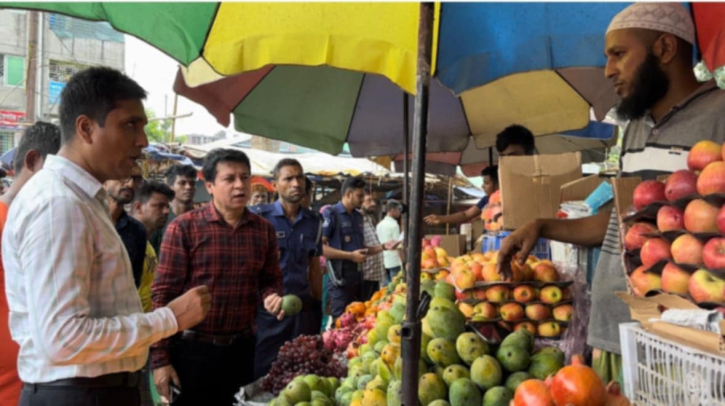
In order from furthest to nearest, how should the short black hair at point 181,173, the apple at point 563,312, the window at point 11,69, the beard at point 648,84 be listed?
1. the window at point 11,69
2. the short black hair at point 181,173
3. the apple at point 563,312
4. the beard at point 648,84

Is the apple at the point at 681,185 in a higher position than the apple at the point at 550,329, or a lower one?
higher

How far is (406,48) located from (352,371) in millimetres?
1516

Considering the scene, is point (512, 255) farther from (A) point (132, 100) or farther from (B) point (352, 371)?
(A) point (132, 100)

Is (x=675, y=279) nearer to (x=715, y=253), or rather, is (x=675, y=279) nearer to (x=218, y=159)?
(x=715, y=253)

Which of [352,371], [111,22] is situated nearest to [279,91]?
[111,22]

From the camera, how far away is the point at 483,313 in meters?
2.61

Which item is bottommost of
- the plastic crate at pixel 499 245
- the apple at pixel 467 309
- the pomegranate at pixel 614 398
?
the apple at pixel 467 309

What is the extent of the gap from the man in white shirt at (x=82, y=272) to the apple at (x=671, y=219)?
1.55 metres

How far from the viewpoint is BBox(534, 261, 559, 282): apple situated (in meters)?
2.68

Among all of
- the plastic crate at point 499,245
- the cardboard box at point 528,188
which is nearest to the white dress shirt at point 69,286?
the cardboard box at point 528,188

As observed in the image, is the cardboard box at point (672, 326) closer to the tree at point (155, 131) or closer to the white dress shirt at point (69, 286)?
the white dress shirt at point (69, 286)

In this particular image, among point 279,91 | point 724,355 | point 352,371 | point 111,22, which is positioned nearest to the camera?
point 724,355

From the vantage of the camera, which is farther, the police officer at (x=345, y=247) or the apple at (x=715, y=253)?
the police officer at (x=345, y=247)

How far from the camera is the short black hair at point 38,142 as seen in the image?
274 cm
